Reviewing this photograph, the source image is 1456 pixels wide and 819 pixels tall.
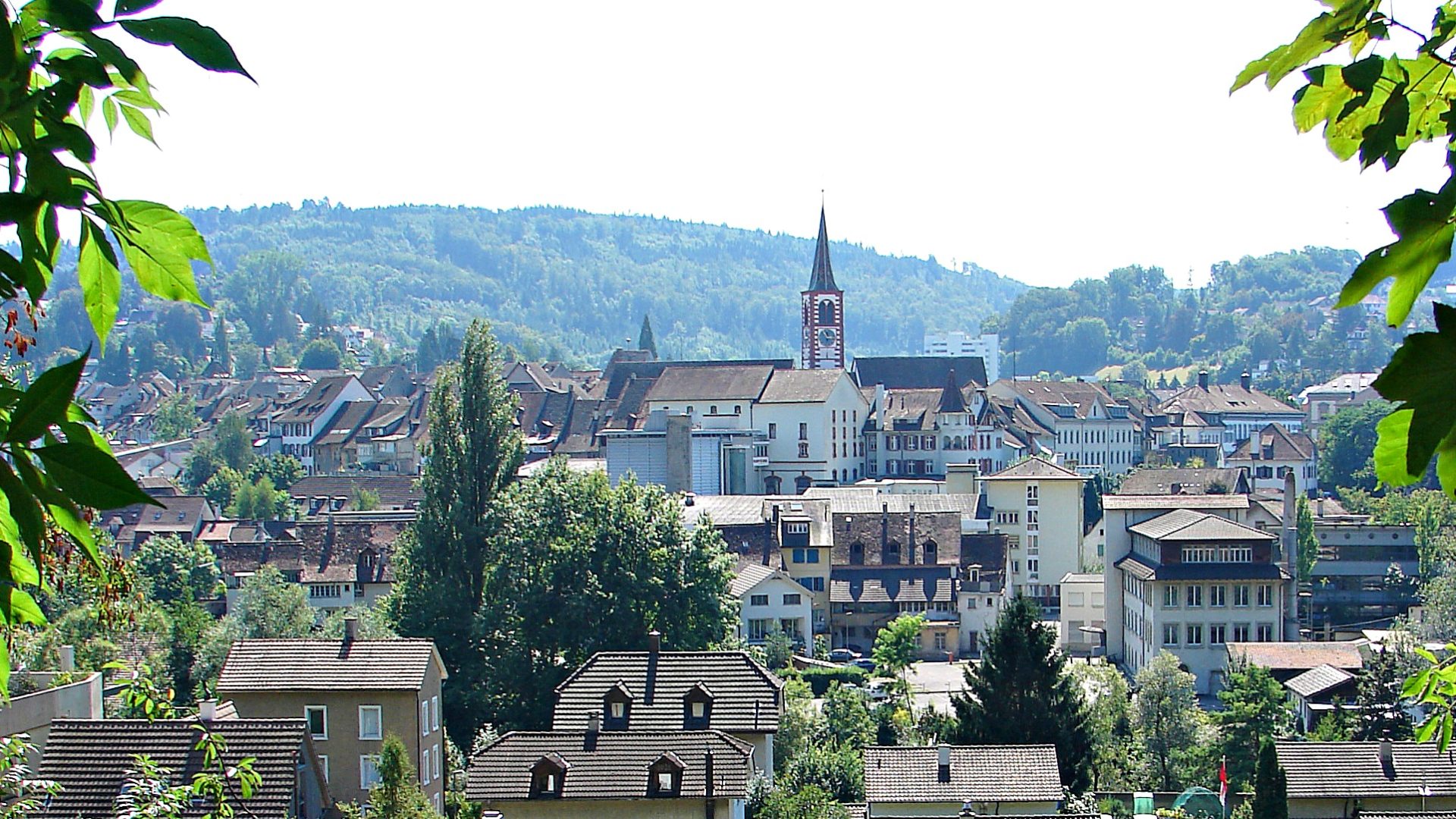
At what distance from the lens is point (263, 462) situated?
8881cm

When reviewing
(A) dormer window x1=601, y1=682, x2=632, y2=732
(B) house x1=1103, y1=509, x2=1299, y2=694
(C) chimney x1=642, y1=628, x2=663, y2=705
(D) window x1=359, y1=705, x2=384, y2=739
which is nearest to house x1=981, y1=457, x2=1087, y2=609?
(B) house x1=1103, y1=509, x2=1299, y2=694

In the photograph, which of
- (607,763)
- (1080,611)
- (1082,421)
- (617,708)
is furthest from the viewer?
(1082,421)

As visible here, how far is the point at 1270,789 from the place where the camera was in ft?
80.1

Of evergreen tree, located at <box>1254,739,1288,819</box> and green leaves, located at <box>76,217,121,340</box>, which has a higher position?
green leaves, located at <box>76,217,121,340</box>

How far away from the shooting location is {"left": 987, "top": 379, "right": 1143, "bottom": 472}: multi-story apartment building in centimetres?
10106

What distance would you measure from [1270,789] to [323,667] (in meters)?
14.3

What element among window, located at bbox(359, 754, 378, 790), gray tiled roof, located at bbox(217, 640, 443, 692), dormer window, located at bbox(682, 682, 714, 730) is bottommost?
window, located at bbox(359, 754, 378, 790)

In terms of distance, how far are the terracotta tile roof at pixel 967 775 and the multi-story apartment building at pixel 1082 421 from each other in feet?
248

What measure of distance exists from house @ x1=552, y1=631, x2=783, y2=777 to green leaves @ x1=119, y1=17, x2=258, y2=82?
78.6 ft

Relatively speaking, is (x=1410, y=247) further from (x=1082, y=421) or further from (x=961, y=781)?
(x=1082, y=421)

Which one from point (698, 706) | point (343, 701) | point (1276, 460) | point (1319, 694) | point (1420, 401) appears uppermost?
point (1420, 401)

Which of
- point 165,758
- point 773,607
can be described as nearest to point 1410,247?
point 165,758

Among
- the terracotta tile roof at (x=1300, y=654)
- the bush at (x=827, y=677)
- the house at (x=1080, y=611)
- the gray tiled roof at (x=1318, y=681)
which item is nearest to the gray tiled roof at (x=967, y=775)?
the gray tiled roof at (x=1318, y=681)

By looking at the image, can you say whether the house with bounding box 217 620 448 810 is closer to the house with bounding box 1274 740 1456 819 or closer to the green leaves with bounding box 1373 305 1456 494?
the house with bounding box 1274 740 1456 819
